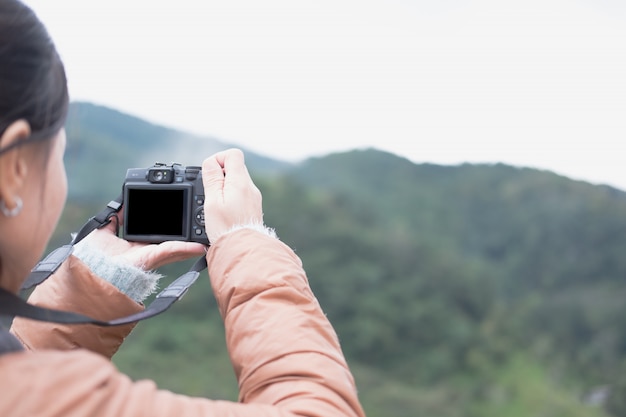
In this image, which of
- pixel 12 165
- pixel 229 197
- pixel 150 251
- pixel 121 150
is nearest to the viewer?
pixel 12 165

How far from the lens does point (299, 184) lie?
1206 cm

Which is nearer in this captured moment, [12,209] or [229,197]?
[12,209]

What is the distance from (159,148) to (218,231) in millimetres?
7510

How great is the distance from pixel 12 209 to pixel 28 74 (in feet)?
0.33

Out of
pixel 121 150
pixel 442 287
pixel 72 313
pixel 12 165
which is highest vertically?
pixel 12 165

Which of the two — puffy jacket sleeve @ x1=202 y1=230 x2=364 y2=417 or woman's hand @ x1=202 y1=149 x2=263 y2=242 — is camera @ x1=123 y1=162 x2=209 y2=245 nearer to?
woman's hand @ x1=202 y1=149 x2=263 y2=242

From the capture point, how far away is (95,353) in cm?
59

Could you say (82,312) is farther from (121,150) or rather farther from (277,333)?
(121,150)

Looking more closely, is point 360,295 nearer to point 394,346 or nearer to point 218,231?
point 394,346

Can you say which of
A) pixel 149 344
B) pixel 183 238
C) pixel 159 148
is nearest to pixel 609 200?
pixel 159 148

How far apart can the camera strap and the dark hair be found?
0.12 metres

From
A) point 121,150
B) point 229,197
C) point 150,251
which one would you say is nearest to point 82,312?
point 150,251

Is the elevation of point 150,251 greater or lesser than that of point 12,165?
lesser

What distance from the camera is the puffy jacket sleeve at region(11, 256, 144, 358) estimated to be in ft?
2.66
